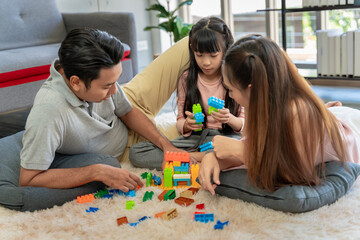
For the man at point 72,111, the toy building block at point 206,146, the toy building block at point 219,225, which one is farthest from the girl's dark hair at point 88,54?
the toy building block at point 219,225

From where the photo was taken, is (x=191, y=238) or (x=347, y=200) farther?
(x=347, y=200)

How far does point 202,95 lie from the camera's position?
6.61 feet

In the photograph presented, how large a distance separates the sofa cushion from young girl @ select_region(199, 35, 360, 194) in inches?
95.9

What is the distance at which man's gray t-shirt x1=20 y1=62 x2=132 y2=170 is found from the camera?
1522 mm

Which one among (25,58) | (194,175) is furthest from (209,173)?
(25,58)

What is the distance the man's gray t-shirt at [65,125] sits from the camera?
59.9 inches

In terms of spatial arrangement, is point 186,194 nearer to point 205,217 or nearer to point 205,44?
point 205,217

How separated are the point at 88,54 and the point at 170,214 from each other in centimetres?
60

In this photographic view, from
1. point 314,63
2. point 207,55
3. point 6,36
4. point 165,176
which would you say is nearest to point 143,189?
point 165,176

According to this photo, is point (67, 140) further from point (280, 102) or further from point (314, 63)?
point (314, 63)

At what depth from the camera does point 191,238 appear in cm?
129

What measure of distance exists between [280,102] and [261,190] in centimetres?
29

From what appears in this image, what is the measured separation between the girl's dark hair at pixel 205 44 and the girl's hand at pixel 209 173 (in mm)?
A: 472

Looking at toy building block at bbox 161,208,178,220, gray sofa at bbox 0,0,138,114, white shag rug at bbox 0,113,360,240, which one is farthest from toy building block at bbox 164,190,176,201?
gray sofa at bbox 0,0,138,114
